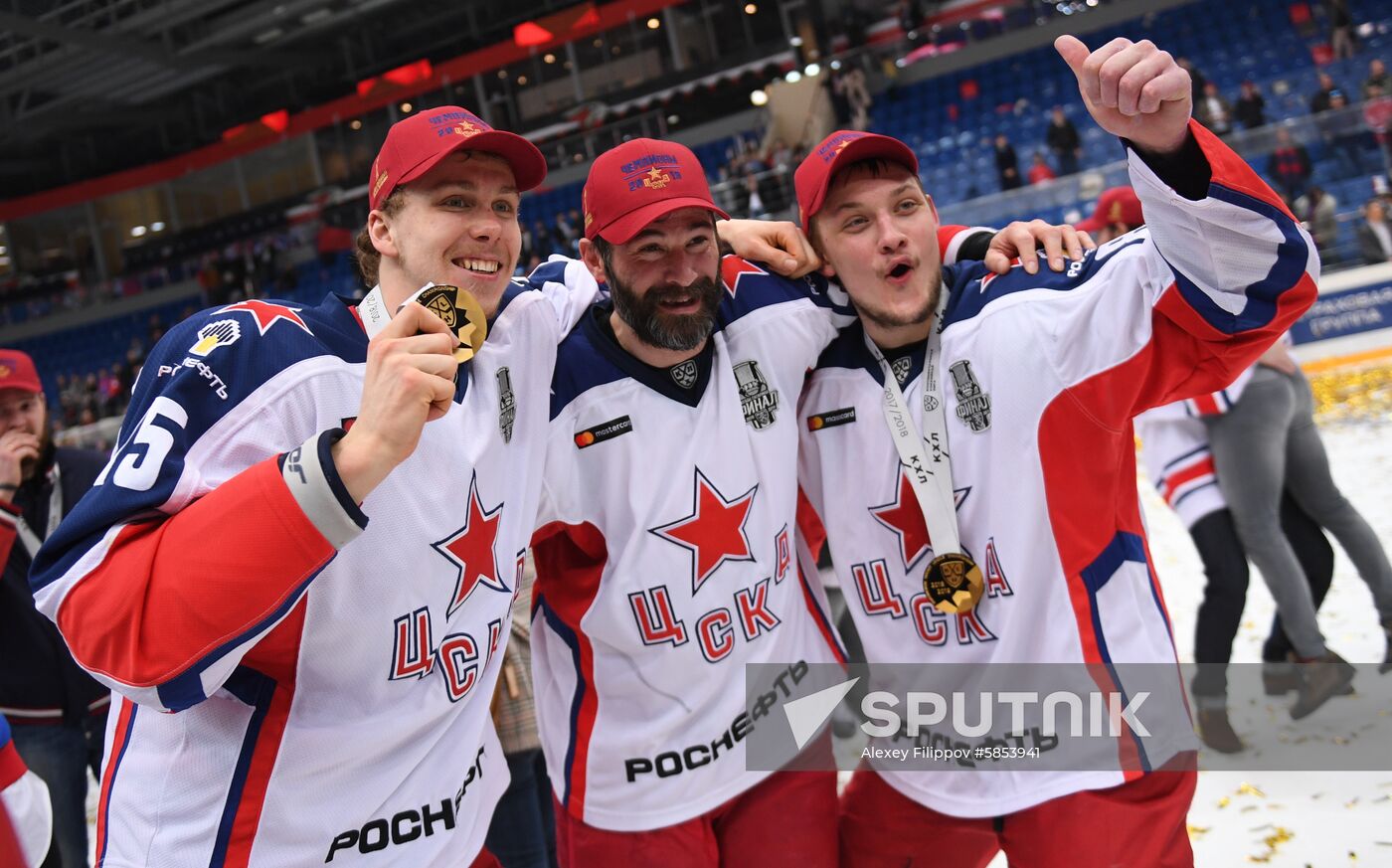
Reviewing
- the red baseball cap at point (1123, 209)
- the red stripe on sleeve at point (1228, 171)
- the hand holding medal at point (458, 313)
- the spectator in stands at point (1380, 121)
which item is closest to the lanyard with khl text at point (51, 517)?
the hand holding medal at point (458, 313)

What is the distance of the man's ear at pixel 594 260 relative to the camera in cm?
238

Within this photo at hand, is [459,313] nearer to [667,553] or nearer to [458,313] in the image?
[458,313]

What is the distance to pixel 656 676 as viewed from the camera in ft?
7.30

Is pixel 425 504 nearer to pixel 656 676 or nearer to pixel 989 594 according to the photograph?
pixel 656 676

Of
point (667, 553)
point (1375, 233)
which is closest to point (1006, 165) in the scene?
point (1375, 233)

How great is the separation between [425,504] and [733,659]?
0.83 m

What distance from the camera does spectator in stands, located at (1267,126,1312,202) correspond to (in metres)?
8.56

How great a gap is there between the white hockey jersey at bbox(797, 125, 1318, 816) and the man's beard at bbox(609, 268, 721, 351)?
1.19 ft

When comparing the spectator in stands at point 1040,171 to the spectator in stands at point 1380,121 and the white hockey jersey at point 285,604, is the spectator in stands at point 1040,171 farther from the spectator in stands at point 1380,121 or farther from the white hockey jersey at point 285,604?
the white hockey jersey at point 285,604

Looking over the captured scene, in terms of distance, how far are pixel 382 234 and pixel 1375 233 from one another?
29.5 ft

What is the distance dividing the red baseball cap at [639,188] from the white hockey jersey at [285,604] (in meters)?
0.46

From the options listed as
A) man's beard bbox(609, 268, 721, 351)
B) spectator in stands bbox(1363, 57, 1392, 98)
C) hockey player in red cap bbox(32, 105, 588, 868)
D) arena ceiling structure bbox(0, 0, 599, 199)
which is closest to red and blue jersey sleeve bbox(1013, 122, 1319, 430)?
man's beard bbox(609, 268, 721, 351)

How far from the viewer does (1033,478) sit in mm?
2107

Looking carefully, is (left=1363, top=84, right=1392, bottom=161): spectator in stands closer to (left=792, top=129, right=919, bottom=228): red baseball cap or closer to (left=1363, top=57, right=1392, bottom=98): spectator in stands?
(left=1363, top=57, right=1392, bottom=98): spectator in stands
